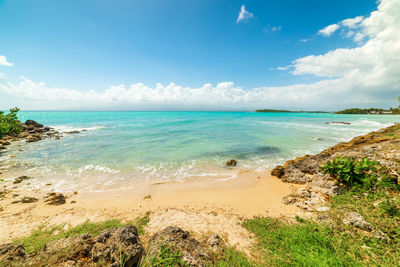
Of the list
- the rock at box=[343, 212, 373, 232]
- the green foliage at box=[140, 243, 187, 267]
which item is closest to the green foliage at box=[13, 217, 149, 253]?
the green foliage at box=[140, 243, 187, 267]

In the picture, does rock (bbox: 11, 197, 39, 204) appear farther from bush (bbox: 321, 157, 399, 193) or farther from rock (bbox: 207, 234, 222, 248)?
bush (bbox: 321, 157, 399, 193)

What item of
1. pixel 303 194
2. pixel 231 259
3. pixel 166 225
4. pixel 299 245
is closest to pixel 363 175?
pixel 303 194

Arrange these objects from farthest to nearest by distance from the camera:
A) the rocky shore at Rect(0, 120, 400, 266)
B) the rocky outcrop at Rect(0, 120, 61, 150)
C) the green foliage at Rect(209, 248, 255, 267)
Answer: the rocky outcrop at Rect(0, 120, 61, 150)
the green foliage at Rect(209, 248, 255, 267)
the rocky shore at Rect(0, 120, 400, 266)

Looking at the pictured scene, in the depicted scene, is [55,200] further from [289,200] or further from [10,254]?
[289,200]

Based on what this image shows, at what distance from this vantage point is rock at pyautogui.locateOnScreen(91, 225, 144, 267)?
305 centimetres

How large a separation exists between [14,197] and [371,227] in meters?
16.0

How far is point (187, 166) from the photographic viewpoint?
1264cm

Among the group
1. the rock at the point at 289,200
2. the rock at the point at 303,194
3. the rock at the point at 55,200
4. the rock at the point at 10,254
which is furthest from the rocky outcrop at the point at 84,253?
the rock at the point at 303,194

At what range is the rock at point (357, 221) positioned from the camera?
3868mm

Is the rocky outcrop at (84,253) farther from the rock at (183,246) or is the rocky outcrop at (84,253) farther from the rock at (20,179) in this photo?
the rock at (20,179)

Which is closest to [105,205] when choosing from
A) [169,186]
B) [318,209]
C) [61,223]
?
[61,223]

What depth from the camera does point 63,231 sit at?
5.02m

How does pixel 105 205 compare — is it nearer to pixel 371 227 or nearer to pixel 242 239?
pixel 242 239

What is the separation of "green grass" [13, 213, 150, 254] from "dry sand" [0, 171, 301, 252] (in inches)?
12.4
